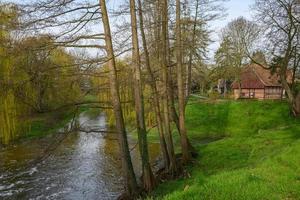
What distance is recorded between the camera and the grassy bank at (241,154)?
261 inches

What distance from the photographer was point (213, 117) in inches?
1303

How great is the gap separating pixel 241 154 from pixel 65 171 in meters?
8.68

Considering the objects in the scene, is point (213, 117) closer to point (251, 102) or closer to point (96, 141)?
point (251, 102)

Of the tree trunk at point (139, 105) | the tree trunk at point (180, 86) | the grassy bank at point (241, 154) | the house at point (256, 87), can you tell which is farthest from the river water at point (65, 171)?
the house at point (256, 87)

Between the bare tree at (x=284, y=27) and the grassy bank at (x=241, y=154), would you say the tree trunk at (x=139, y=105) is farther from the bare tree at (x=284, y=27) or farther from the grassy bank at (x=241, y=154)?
the bare tree at (x=284, y=27)

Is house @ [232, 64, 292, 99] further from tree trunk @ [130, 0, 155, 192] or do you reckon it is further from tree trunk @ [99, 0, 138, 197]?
tree trunk @ [99, 0, 138, 197]

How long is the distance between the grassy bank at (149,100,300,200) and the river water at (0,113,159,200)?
3551 millimetres

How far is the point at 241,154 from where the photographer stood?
17516 mm

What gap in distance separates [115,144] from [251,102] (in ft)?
48.0

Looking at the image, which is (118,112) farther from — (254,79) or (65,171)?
(254,79)

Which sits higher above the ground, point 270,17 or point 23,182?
point 270,17

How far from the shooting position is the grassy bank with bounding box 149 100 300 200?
6.64 meters

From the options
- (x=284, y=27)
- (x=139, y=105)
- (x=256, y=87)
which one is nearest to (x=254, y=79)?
(x=256, y=87)

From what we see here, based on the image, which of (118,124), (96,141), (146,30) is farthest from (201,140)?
(118,124)
